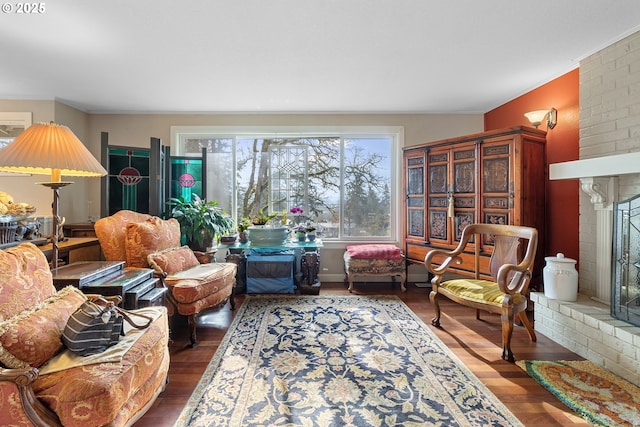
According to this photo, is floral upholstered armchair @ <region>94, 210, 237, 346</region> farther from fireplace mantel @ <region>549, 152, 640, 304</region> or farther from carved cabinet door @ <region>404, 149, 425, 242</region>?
fireplace mantel @ <region>549, 152, 640, 304</region>

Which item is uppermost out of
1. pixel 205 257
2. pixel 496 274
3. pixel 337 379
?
pixel 205 257

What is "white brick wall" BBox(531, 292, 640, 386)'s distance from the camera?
203 cm

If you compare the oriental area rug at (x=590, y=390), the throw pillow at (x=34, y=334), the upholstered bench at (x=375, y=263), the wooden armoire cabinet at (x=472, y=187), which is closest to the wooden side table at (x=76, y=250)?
the throw pillow at (x=34, y=334)

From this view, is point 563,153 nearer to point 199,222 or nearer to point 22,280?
point 199,222

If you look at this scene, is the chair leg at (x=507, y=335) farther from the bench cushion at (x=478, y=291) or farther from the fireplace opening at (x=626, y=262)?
the fireplace opening at (x=626, y=262)

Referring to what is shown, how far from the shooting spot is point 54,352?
4.43 feet

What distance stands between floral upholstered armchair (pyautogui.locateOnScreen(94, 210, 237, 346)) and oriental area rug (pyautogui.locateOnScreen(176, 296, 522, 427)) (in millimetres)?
404

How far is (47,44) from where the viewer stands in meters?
2.46

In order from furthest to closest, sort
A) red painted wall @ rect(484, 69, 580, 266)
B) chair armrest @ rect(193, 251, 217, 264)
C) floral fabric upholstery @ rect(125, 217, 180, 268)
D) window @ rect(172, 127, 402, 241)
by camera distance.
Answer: window @ rect(172, 127, 402, 241)
chair armrest @ rect(193, 251, 217, 264)
red painted wall @ rect(484, 69, 580, 266)
floral fabric upholstery @ rect(125, 217, 180, 268)

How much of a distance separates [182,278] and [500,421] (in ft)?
8.21

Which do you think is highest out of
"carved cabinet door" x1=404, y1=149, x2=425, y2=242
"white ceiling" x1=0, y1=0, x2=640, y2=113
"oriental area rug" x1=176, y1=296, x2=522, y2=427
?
"white ceiling" x1=0, y1=0, x2=640, y2=113

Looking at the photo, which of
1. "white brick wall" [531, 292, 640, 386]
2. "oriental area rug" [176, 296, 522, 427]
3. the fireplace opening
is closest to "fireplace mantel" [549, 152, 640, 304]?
"white brick wall" [531, 292, 640, 386]

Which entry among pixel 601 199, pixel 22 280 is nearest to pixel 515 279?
pixel 601 199

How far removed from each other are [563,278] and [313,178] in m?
3.12
